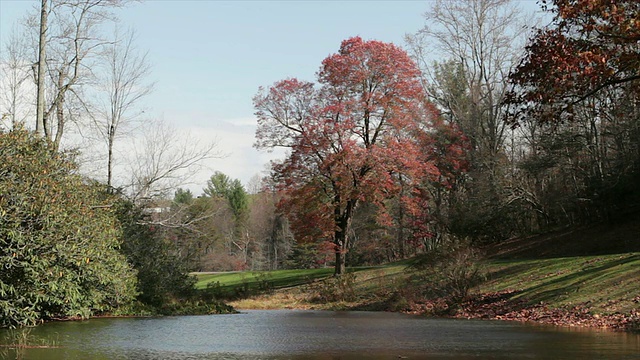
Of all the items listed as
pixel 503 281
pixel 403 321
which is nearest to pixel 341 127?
pixel 503 281

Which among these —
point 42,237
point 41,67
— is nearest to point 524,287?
point 42,237

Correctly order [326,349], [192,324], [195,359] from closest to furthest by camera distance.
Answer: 1. [195,359]
2. [326,349]
3. [192,324]

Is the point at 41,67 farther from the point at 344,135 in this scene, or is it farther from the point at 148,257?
the point at 344,135

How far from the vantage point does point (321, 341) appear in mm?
13453

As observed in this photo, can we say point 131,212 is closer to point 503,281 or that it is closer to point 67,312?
point 67,312

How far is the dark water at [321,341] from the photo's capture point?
428 inches

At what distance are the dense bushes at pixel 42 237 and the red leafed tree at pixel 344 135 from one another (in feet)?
55.3

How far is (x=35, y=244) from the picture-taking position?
13219 millimetres

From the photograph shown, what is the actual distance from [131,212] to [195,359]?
45.0ft

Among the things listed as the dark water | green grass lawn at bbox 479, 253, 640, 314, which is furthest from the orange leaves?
the dark water

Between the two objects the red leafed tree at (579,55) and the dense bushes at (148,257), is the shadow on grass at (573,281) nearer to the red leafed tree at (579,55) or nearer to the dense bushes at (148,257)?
the red leafed tree at (579,55)

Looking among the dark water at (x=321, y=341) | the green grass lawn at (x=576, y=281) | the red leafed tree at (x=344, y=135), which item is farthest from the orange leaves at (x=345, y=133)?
the dark water at (x=321, y=341)

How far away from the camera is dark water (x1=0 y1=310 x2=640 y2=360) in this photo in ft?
35.7

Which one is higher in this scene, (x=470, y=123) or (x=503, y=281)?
(x=470, y=123)
